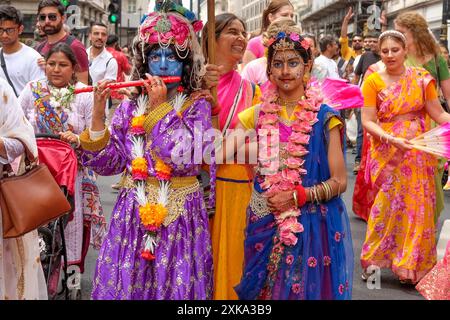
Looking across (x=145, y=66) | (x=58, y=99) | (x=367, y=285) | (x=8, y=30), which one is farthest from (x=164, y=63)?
(x=8, y=30)

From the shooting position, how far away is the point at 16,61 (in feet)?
23.2

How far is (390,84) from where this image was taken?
627 cm

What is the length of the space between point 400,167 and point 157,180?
9.20 feet

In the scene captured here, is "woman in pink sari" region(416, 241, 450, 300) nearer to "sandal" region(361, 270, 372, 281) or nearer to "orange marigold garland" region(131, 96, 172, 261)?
"orange marigold garland" region(131, 96, 172, 261)

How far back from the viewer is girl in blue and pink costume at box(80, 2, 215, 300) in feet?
13.5

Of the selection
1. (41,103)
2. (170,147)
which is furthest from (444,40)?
(170,147)

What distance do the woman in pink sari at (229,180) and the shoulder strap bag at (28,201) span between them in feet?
3.68

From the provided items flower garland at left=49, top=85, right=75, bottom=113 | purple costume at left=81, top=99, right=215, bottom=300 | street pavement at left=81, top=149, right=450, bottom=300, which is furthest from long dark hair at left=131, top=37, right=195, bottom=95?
street pavement at left=81, top=149, right=450, bottom=300

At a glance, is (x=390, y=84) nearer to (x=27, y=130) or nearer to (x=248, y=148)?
(x=248, y=148)

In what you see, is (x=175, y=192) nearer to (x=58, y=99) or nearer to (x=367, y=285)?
(x=58, y=99)

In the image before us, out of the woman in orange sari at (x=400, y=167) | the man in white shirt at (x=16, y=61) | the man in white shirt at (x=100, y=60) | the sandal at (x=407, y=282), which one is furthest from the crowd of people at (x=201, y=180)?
the man in white shirt at (x=100, y=60)

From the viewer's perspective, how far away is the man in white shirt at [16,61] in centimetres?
702

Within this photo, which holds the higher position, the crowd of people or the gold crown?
the gold crown

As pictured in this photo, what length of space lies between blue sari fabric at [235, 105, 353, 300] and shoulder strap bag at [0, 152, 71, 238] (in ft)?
3.65
